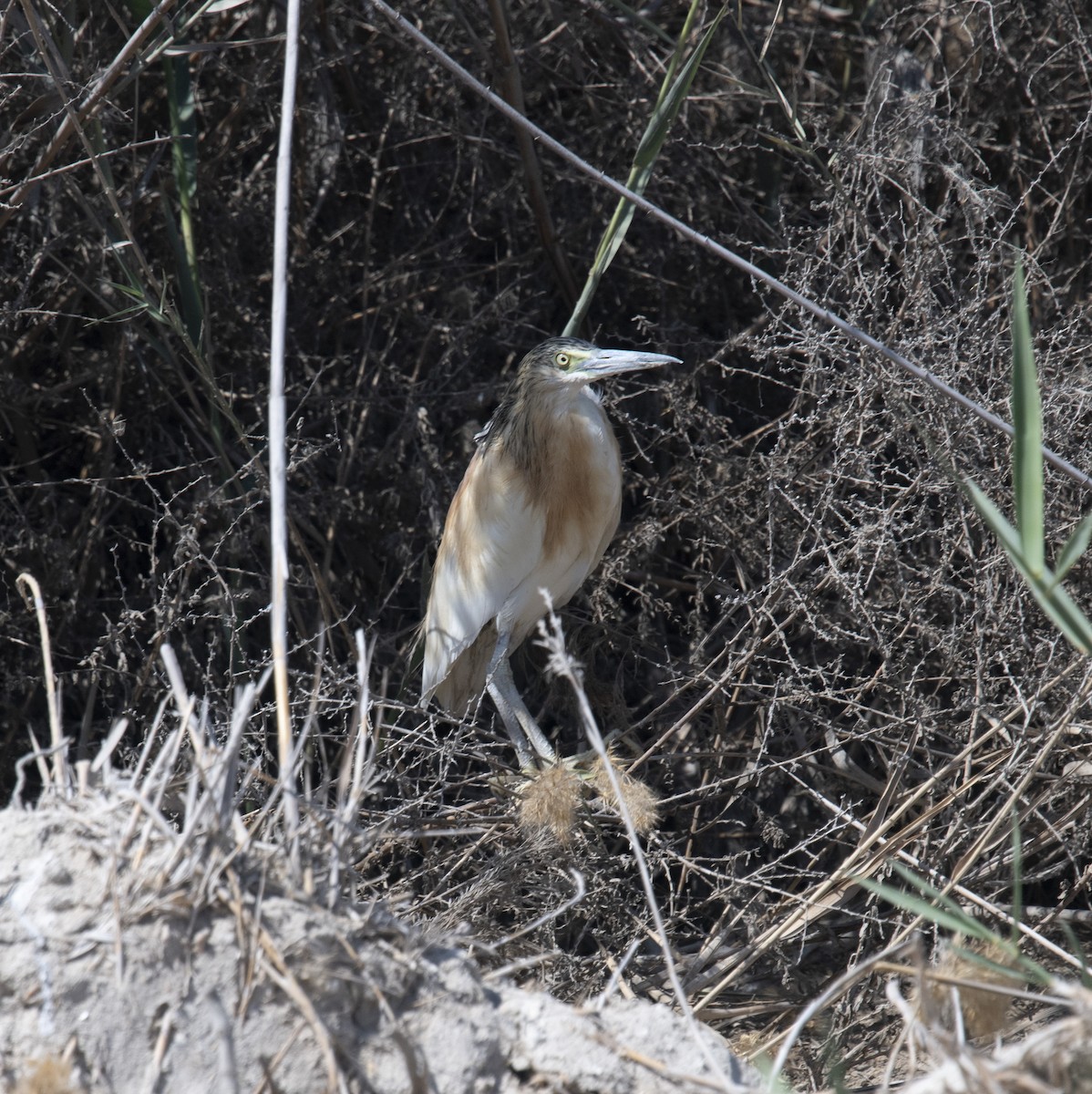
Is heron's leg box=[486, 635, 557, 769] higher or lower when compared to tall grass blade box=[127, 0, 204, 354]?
lower

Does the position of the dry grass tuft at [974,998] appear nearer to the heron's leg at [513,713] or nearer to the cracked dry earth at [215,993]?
the cracked dry earth at [215,993]

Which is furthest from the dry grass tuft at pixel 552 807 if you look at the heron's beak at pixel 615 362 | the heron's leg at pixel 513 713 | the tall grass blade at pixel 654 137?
the tall grass blade at pixel 654 137

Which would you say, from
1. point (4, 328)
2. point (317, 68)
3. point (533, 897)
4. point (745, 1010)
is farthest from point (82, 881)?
point (317, 68)

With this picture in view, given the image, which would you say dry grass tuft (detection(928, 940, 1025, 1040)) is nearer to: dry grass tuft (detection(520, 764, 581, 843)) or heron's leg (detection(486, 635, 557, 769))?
dry grass tuft (detection(520, 764, 581, 843))

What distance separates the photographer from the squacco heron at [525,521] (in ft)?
10.0

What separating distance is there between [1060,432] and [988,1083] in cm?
145

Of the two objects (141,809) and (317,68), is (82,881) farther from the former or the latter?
(317,68)

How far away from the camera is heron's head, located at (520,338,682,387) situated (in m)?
2.83

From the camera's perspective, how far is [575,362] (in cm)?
297

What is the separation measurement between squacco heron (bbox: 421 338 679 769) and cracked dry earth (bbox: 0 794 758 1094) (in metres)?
1.34

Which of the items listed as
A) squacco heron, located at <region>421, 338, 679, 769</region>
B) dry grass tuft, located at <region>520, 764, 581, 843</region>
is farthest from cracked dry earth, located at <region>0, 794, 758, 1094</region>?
squacco heron, located at <region>421, 338, 679, 769</region>

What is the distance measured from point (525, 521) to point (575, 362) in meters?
0.45

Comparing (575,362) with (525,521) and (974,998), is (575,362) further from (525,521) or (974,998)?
(974,998)

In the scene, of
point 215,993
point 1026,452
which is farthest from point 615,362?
point 215,993
